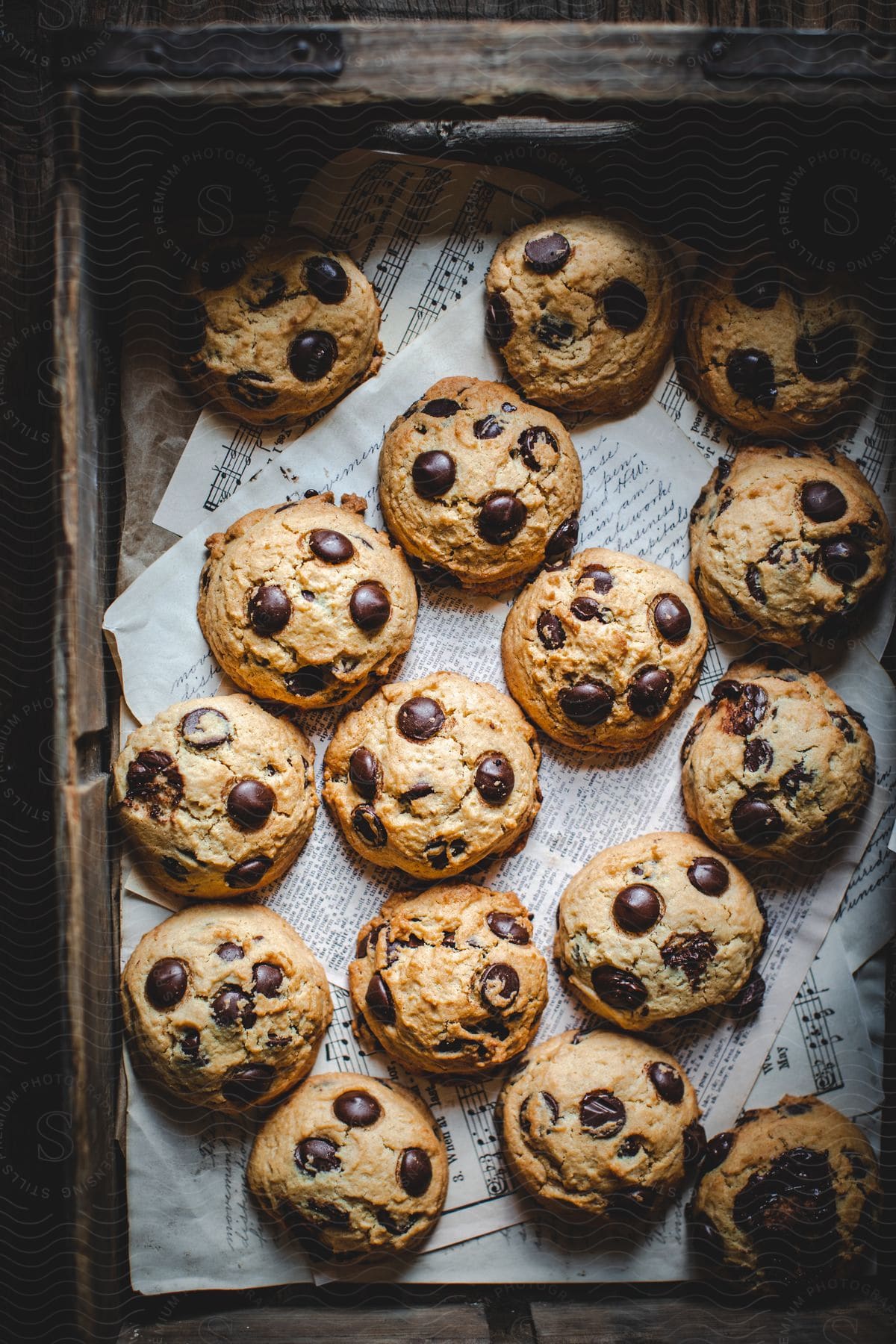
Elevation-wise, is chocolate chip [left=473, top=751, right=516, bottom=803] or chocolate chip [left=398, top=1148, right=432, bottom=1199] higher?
chocolate chip [left=473, top=751, right=516, bottom=803]

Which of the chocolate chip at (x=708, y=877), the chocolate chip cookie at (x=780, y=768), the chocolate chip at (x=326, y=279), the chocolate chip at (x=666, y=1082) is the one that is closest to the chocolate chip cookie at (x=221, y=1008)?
the chocolate chip at (x=666, y=1082)

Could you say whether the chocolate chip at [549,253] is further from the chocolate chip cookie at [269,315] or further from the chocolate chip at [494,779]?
the chocolate chip at [494,779]

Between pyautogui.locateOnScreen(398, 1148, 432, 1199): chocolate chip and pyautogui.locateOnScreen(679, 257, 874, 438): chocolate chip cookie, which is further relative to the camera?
pyautogui.locateOnScreen(679, 257, 874, 438): chocolate chip cookie

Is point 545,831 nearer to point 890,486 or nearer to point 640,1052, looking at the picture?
point 640,1052

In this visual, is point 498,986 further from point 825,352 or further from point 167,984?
point 825,352

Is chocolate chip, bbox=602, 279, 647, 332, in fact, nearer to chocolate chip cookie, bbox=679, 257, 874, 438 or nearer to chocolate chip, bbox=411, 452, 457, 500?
chocolate chip cookie, bbox=679, 257, 874, 438

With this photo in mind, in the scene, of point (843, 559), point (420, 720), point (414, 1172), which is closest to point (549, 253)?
point (843, 559)

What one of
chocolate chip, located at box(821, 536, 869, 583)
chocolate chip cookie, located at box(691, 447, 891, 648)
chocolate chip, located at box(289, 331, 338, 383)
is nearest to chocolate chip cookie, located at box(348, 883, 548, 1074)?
chocolate chip cookie, located at box(691, 447, 891, 648)
